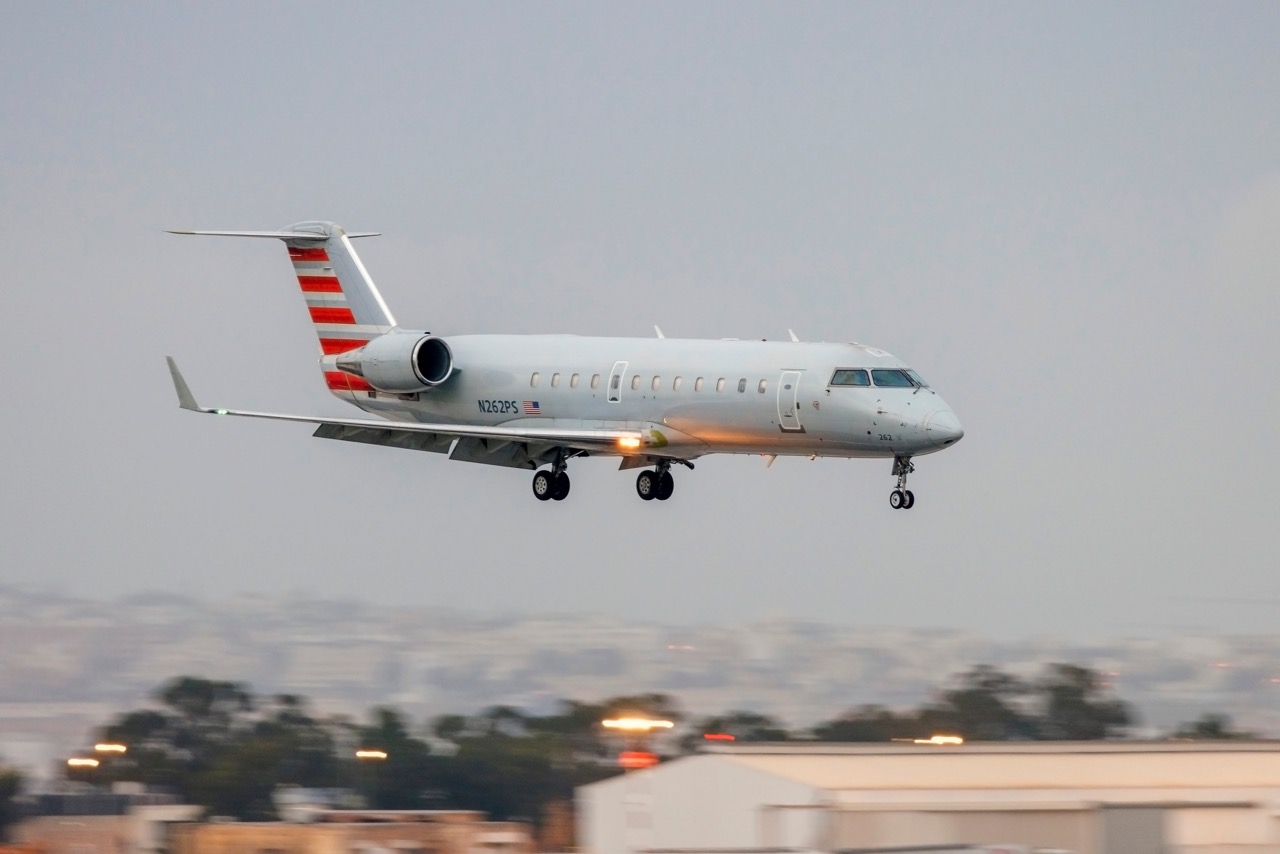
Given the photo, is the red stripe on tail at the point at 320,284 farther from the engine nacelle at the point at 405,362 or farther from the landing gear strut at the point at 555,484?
the landing gear strut at the point at 555,484

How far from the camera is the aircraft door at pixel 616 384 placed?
4634 cm

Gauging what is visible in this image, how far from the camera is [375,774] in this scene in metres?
70.2

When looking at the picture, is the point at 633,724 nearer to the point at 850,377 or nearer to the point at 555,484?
the point at 850,377

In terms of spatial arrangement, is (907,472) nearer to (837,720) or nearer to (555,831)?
(555,831)

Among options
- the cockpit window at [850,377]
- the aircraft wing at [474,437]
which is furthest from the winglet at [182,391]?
the cockpit window at [850,377]

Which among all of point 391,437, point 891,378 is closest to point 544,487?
point 391,437

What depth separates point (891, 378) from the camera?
4303 centimetres

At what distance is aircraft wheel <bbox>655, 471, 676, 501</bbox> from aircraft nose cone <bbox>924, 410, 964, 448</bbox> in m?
7.81

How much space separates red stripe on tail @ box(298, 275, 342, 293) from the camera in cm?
5353

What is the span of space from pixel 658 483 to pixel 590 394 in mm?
2778

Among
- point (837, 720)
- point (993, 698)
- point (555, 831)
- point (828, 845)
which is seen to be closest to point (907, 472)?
point (828, 845)

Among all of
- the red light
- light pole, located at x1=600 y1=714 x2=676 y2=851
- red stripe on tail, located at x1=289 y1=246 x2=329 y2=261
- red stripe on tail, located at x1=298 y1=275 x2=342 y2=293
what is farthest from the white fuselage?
the red light

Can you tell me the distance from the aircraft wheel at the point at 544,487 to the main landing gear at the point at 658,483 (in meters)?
2.18

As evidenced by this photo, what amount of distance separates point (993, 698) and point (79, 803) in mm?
29555
